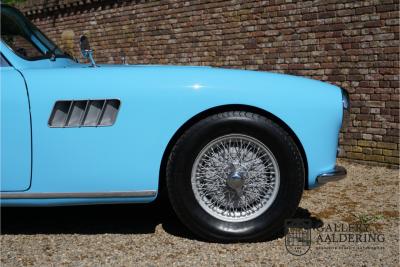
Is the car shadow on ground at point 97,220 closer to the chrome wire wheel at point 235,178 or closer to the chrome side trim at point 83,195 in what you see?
the chrome wire wheel at point 235,178

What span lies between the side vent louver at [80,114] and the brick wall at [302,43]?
8.34 feet

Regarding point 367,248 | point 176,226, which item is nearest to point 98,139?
point 176,226

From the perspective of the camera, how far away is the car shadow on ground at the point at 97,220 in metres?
3.05

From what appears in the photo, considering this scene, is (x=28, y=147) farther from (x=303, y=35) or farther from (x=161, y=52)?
(x=161, y=52)

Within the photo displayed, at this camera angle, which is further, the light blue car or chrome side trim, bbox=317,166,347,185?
chrome side trim, bbox=317,166,347,185

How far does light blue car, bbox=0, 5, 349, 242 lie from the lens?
2629 mm

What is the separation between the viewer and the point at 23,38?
130 inches

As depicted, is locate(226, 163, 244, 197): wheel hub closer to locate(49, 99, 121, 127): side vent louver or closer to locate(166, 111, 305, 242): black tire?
locate(166, 111, 305, 242): black tire

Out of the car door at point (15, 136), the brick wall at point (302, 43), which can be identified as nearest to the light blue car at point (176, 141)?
the car door at point (15, 136)

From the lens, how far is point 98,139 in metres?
2.63

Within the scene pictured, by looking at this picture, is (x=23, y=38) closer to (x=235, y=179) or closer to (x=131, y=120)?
(x=131, y=120)

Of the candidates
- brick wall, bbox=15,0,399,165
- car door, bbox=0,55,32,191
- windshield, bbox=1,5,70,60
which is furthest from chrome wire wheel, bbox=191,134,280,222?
brick wall, bbox=15,0,399,165

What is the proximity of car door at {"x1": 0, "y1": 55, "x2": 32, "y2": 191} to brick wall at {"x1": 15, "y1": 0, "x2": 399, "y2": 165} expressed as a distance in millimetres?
2913

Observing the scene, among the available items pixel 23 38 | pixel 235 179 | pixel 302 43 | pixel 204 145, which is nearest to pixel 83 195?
pixel 204 145
